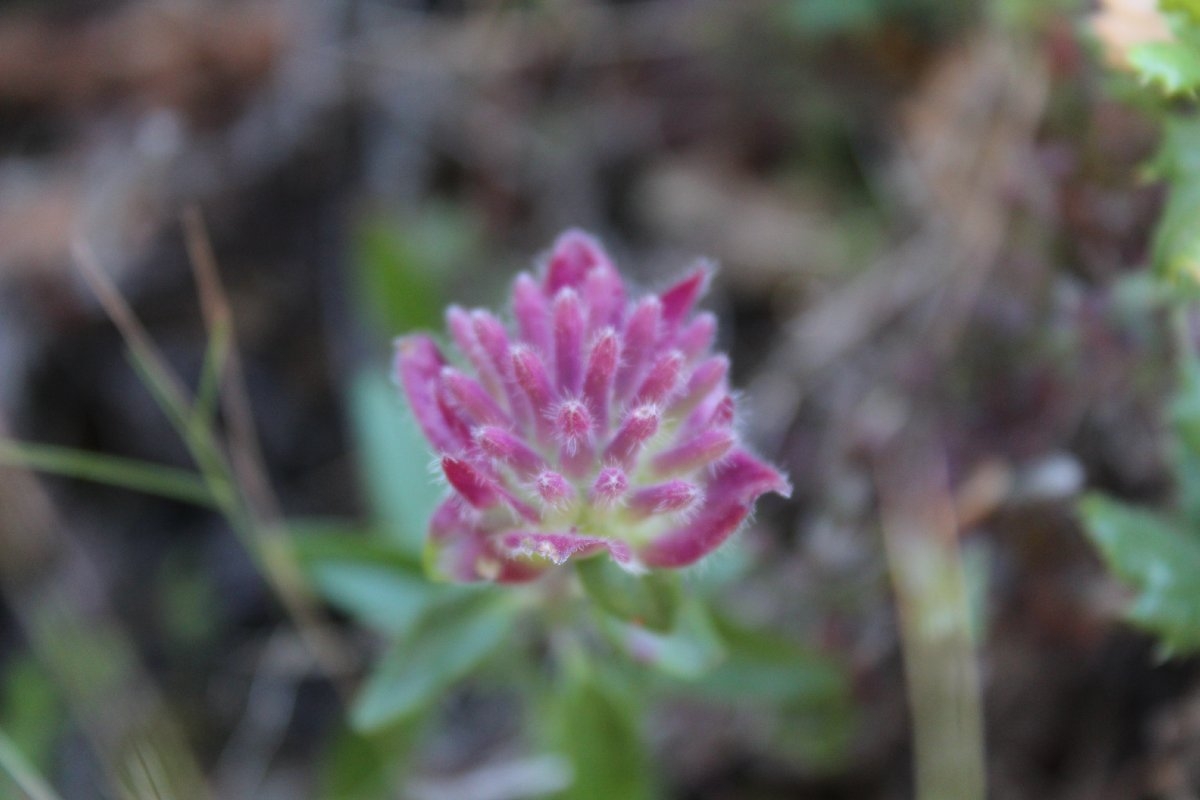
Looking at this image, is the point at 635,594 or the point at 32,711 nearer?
the point at 635,594

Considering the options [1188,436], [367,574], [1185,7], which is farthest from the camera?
[367,574]

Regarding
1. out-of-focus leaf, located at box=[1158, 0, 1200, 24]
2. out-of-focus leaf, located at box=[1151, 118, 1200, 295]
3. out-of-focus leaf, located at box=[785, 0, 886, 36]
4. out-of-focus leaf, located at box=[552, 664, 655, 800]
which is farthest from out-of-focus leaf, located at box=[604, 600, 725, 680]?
out-of-focus leaf, located at box=[785, 0, 886, 36]

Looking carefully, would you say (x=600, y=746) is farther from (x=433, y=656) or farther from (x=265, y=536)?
(x=265, y=536)

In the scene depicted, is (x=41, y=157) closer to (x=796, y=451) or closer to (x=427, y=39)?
(x=427, y=39)

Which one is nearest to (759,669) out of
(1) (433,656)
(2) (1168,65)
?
(1) (433,656)

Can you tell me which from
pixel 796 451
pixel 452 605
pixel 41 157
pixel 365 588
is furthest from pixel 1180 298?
pixel 41 157

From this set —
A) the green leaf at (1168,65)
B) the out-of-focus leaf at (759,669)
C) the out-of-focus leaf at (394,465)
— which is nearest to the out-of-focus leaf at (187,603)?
the out-of-focus leaf at (394,465)
